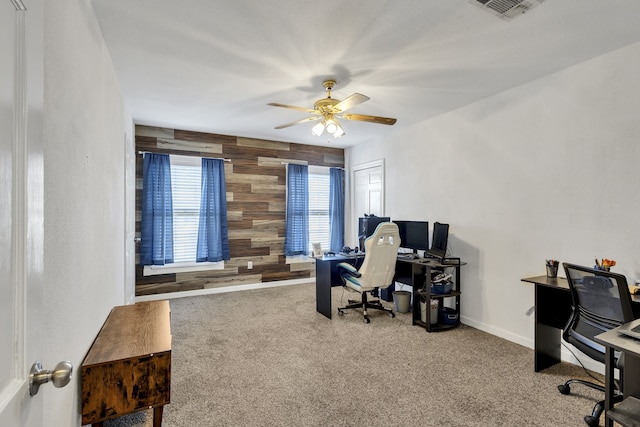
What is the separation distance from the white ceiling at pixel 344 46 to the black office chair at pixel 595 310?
1.72 metres

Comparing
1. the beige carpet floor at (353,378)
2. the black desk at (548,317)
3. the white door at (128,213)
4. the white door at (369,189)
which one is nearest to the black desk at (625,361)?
the beige carpet floor at (353,378)

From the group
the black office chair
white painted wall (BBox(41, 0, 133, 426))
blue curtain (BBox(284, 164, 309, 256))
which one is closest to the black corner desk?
the black office chair

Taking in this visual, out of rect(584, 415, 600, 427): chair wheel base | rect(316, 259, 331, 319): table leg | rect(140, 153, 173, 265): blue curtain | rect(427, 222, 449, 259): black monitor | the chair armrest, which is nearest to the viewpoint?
rect(584, 415, 600, 427): chair wheel base

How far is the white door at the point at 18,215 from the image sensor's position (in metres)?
0.63

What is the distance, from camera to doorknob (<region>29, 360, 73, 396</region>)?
28.6 inches

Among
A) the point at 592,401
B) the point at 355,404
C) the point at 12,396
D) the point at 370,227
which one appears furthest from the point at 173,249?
the point at 592,401

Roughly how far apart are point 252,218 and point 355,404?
378 cm

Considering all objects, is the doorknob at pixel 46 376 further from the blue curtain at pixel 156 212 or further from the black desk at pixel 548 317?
the blue curtain at pixel 156 212

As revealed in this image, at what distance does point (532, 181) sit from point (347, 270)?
221 cm

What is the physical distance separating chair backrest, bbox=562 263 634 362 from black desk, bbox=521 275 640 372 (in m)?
0.42

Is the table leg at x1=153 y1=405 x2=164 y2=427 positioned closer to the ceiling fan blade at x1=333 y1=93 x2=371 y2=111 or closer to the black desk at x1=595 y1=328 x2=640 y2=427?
the black desk at x1=595 y1=328 x2=640 y2=427

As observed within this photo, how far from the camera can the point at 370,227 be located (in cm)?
480

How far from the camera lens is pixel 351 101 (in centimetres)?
287

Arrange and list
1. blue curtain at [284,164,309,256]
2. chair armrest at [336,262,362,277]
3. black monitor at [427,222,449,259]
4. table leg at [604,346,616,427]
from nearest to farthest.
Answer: table leg at [604,346,616,427] < black monitor at [427,222,449,259] < chair armrest at [336,262,362,277] < blue curtain at [284,164,309,256]
